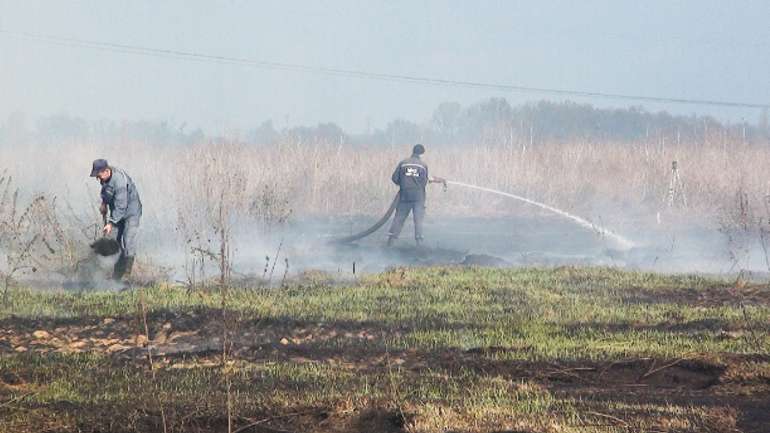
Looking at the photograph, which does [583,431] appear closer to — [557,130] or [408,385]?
[408,385]

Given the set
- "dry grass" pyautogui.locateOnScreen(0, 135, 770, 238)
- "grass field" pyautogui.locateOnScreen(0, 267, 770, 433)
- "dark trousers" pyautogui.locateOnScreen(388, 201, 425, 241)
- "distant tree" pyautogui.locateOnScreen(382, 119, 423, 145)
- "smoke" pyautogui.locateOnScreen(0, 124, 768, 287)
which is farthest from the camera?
"distant tree" pyautogui.locateOnScreen(382, 119, 423, 145)

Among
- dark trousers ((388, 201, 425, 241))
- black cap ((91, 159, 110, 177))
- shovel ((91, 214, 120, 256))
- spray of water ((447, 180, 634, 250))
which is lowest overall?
spray of water ((447, 180, 634, 250))

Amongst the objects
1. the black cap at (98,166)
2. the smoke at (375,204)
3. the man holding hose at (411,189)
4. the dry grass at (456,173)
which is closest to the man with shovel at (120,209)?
the black cap at (98,166)

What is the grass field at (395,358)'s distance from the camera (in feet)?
22.8

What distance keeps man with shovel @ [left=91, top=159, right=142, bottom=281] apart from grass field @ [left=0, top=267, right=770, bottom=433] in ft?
4.90

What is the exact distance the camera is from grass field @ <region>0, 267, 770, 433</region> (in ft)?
22.8

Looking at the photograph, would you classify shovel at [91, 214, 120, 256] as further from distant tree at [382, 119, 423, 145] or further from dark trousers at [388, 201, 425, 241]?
distant tree at [382, 119, 423, 145]

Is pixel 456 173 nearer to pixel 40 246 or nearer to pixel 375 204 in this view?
pixel 375 204

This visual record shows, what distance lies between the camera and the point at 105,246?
584 inches

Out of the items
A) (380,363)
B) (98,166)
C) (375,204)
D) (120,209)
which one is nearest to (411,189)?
(120,209)

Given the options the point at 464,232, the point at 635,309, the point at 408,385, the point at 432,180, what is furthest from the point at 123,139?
the point at 408,385

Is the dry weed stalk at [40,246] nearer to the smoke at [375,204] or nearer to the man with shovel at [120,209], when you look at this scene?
the smoke at [375,204]

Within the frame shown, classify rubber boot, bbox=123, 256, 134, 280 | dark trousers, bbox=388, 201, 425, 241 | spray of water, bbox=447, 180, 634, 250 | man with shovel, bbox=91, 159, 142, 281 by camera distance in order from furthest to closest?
spray of water, bbox=447, 180, 634, 250 < dark trousers, bbox=388, 201, 425, 241 < rubber boot, bbox=123, 256, 134, 280 < man with shovel, bbox=91, 159, 142, 281

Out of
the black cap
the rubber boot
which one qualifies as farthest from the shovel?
the black cap
